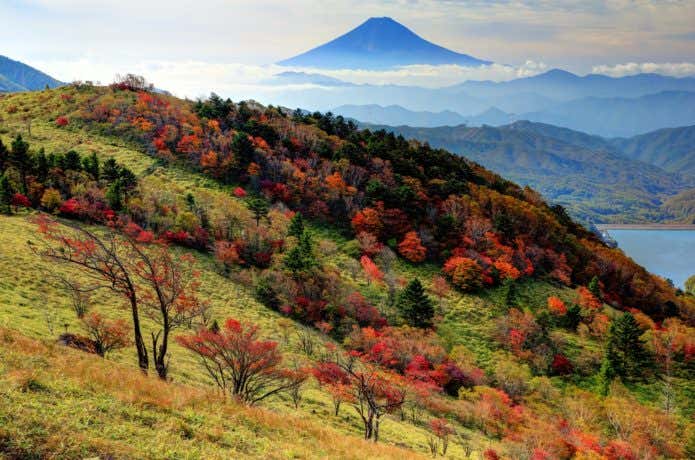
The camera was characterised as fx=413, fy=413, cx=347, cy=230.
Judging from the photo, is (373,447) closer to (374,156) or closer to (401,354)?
(401,354)

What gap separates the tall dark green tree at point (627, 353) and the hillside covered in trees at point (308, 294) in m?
0.23

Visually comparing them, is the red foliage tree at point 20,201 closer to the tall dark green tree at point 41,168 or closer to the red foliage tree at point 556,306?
the tall dark green tree at point 41,168

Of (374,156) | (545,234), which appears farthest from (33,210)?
(545,234)

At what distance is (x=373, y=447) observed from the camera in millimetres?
17812

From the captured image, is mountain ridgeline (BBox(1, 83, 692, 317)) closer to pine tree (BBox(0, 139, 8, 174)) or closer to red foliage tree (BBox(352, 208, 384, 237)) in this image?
red foliage tree (BBox(352, 208, 384, 237))

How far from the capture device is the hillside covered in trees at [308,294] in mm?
21438

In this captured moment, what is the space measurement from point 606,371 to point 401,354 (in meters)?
23.8

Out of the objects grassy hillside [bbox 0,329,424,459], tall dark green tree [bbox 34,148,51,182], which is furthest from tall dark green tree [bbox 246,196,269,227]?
grassy hillside [bbox 0,329,424,459]

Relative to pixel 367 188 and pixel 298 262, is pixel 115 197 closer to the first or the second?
pixel 298 262

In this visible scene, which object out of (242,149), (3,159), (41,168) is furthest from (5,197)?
(242,149)

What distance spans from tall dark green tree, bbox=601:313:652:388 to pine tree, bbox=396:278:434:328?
20537 millimetres

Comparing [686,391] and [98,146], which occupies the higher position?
[98,146]

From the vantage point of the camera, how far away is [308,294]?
5250 cm

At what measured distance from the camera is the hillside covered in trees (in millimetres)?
21438
